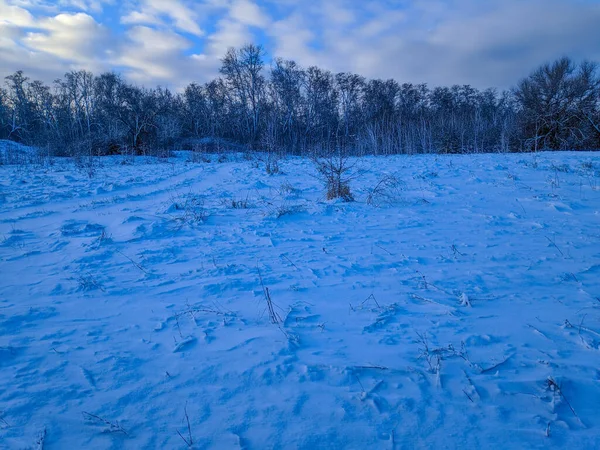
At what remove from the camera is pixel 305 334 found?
221 cm

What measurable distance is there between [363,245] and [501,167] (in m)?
7.54

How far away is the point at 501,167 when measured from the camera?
9242 mm

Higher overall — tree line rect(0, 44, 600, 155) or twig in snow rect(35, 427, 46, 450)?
tree line rect(0, 44, 600, 155)

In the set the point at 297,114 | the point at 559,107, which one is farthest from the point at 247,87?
the point at 559,107

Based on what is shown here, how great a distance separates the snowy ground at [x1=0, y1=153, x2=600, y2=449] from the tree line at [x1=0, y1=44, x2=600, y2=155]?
18.4 metres

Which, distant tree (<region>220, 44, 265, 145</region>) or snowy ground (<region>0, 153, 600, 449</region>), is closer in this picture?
snowy ground (<region>0, 153, 600, 449</region>)

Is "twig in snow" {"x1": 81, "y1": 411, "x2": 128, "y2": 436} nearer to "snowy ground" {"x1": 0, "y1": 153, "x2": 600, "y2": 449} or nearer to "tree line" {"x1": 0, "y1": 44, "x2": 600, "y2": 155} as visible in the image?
"snowy ground" {"x1": 0, "y1": 153, "x2": 600, "y2": 449}

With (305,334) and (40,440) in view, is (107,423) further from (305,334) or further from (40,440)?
(305,334)

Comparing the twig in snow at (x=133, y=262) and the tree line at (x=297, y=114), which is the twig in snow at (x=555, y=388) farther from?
the tree line at (x=297, y=114)

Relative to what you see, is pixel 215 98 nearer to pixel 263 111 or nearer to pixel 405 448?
pixel 263 111

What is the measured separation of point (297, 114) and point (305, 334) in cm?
3695

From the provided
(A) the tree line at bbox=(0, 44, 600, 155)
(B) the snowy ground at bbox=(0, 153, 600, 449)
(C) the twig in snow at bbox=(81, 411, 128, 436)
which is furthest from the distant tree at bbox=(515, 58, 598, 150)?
(C) the twig in snow at bbox=(81, 411, 128, 436)

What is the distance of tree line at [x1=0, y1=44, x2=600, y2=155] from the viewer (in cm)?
1966

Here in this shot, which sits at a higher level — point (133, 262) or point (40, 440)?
point (133, 262)
